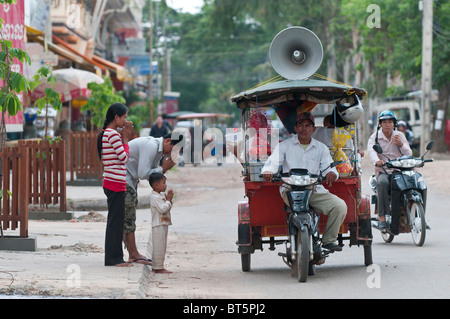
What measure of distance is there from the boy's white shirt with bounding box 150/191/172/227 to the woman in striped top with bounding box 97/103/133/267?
35cm

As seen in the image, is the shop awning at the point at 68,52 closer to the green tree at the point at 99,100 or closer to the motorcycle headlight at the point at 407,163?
the green tree at the point at 99,100

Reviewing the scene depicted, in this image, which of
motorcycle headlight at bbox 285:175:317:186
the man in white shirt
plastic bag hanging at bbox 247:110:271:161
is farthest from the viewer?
the man in white shirt

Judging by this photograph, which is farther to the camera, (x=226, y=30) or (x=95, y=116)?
(x=226, y=30)

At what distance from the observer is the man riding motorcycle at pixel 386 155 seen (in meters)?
12.0

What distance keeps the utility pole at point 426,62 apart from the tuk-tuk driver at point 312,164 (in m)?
23.5

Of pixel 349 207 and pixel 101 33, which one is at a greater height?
pixel 101 33

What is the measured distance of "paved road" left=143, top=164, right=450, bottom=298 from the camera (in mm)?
8281

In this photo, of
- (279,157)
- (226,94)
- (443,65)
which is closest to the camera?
(279,157)

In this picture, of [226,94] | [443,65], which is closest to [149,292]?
[443,65]

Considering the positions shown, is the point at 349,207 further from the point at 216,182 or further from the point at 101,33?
the point at 101,33

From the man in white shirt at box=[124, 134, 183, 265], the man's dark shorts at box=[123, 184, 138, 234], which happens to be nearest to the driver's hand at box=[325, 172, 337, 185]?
the man in white shirt at box=[124, 134, 183, 265]

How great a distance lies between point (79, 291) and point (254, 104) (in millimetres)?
3259

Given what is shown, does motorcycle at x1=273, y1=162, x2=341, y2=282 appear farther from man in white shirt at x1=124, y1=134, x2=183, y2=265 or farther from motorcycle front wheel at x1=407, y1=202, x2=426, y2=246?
→ motorcycle front wheel at x1=407, y1=202, x2=426, y2=246

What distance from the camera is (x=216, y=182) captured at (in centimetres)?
2792
